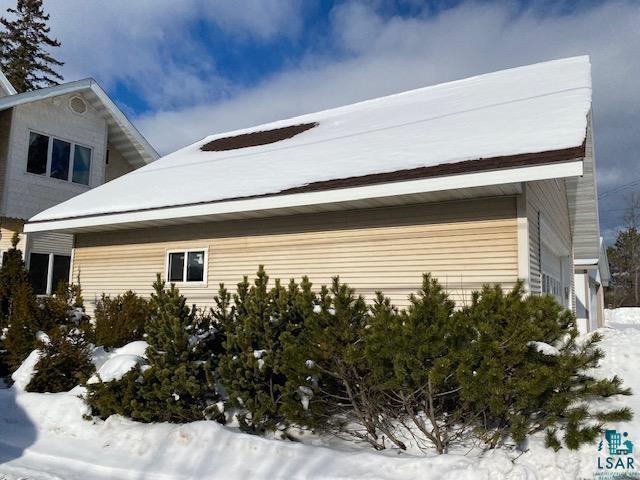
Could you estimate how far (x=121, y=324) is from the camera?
9.20 meters

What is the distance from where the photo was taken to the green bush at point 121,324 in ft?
29.8

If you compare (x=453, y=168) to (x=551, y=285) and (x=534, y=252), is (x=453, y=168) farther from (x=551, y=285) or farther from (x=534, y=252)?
(x=551, y=285)

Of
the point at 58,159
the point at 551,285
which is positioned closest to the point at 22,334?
the point at 58,159

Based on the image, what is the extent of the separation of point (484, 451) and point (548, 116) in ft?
18.7

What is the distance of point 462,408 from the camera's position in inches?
206

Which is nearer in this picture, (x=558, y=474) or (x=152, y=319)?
(x=558, y=474)

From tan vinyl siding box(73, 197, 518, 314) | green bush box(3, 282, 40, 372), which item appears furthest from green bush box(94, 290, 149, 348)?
tan vinyl siding box(73, 197, 518, 314)

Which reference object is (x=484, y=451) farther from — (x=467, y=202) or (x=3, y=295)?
(x=3, y=295)

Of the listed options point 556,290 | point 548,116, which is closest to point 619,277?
point 556,290

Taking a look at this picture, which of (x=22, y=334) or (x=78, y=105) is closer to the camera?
(x=22, y=334)

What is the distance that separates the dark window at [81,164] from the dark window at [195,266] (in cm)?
882

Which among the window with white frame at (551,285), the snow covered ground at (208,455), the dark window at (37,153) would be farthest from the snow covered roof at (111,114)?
the window with white frame at (551,285)

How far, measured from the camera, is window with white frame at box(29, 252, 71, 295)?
16.5 meters

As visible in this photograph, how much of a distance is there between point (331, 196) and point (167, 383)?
12.6 ft
